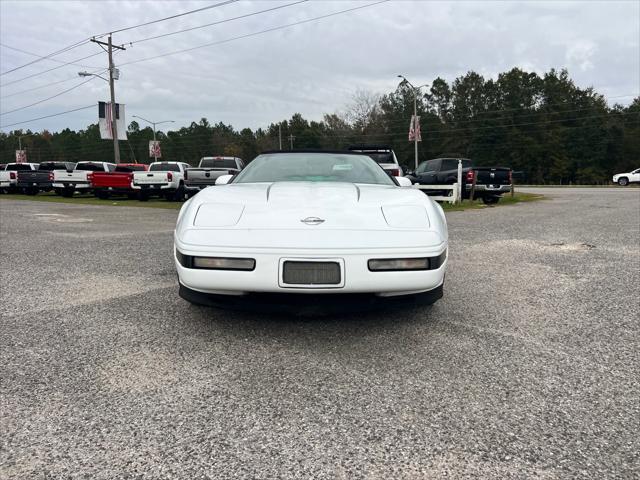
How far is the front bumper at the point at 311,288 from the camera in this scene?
9.11ft

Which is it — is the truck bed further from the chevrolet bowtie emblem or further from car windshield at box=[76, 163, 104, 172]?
the chevrolet bowtie emblem

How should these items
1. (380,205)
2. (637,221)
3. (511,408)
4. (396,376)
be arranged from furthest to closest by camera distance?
(637,221)
(380,205)
(396,376)
(511,408)

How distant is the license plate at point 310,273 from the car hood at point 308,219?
117 mm

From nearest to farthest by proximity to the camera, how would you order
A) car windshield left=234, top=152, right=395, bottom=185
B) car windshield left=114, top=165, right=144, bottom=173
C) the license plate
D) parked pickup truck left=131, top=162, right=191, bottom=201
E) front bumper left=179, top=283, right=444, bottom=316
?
the license plate < front bumper left=179, top=283, right=444, bottom=316 < car windshield left=234, top=152, right=395, bottom=185 < parked pickup truck left=131, top=162, right=191, bottom=201 < car windshield left=114, top=165, right=144, bottom=173

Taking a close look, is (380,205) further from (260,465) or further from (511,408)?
(260,465)

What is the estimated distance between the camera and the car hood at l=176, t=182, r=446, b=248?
113 inches

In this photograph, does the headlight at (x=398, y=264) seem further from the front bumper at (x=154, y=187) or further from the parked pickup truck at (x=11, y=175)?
the parked pickup truck at (x=11, y=175)

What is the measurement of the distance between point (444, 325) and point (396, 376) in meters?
1.00

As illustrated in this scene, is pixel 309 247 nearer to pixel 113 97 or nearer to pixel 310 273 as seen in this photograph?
pixel 310 273

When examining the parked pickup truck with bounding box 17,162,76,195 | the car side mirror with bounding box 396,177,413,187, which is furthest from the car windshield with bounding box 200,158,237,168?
the car side mirror with bounding box 396,177,413,187

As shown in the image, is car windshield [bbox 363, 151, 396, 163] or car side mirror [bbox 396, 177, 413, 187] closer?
car side mirror [bbox 396, 177, 413, 187]

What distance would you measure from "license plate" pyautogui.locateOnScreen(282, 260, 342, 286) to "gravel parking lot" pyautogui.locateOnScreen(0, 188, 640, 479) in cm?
45

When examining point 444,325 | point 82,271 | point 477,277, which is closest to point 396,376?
point 444,325

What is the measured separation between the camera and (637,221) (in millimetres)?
10219
